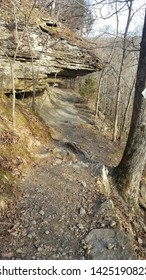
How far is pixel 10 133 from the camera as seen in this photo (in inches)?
246

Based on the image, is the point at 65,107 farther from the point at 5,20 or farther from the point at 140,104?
the point at 140,104

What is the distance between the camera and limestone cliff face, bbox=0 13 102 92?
805cm

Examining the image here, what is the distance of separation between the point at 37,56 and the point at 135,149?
17.9 ft

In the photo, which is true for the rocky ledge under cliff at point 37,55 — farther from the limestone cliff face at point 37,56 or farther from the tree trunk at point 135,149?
the tree trunk at point 135,149

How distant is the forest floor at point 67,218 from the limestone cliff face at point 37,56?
11.5 feet

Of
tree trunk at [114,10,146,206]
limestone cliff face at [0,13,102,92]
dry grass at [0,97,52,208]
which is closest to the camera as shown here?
dry grass at [0,97,52,208]

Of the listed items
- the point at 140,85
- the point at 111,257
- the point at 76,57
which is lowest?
the point at 111,257

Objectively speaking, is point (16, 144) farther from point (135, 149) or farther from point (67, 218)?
point (135, 149)

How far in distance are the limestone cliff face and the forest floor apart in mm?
3502

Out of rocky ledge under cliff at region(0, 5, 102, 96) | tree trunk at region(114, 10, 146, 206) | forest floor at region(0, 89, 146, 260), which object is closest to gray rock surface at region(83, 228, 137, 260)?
forest floor at region(0, 89, 146, 260)

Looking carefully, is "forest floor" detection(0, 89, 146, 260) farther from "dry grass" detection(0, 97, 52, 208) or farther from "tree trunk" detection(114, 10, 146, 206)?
"tree trunk" detection(114, 10, 146, 206)

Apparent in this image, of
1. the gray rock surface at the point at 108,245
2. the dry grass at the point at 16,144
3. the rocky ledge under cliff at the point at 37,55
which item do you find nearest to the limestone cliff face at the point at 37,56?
the rocky ledge under cliff at the point at 37,55
